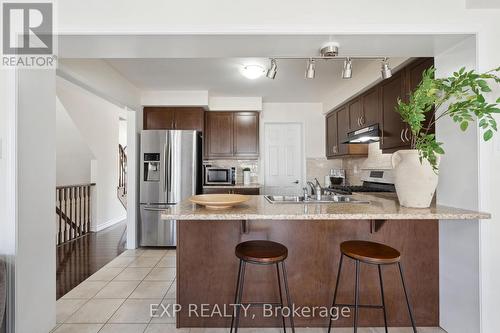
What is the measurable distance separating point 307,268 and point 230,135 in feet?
9.69

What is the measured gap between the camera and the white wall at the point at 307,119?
190 inches

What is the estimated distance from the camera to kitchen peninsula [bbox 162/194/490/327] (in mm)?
1951

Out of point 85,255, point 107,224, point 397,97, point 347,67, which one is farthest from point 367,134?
point 107,224

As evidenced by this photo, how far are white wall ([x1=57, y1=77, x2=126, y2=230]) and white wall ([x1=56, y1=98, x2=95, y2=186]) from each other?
19 centimetres

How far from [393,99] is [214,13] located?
1966 mm

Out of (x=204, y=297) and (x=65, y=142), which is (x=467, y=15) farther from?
(x=65, y=142)

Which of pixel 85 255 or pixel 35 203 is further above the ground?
pixel 35 203

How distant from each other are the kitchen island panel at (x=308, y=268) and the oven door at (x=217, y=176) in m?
2.36

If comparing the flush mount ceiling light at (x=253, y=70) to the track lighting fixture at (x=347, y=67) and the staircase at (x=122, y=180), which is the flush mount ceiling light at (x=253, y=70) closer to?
the track lighting fixture at (x=347, y=67)

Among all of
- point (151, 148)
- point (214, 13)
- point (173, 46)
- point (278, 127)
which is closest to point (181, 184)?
point (151, 148)

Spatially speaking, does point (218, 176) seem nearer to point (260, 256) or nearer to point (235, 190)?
point (235, 190)

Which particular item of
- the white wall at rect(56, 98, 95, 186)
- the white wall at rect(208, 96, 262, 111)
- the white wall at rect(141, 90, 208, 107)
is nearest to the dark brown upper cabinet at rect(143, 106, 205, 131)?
the white wall at rect(141, 90, 208, 107)

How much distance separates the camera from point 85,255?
11.7 ft

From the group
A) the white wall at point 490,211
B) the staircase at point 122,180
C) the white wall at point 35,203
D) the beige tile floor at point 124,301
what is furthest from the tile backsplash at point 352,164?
the staircase at point 122,180
